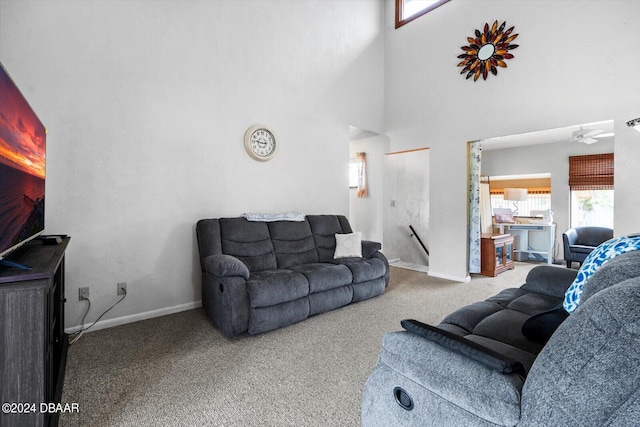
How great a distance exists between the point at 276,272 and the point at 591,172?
627 centimetres

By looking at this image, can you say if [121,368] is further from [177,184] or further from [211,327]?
[177,184]

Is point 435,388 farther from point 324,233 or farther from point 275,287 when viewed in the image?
point 324,233

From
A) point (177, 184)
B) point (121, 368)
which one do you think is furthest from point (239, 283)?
point (177, 184)

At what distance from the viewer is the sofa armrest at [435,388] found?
85cm

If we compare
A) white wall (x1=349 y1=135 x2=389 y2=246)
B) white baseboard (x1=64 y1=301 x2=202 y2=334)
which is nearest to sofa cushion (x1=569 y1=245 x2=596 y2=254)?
white wall (x1=349 y1=135 x2=389 y2=246)

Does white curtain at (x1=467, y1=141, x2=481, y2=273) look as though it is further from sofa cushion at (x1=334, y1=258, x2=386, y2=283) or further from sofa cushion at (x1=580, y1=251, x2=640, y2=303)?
sofa cushion at (x1=580, y1=251, x2=640, y2=303)

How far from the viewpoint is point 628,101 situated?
317 centimetres

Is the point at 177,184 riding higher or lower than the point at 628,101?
lower

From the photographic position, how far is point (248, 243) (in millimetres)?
3264

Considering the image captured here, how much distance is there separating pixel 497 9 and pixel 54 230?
18.3ft

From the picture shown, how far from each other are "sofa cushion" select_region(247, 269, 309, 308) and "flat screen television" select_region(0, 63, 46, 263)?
58.1 inches

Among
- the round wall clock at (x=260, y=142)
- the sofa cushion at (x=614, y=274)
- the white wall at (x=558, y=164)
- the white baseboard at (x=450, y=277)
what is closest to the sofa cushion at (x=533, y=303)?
the sofa cushion at (x=614, y=274)

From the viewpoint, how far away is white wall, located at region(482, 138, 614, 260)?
581 cm

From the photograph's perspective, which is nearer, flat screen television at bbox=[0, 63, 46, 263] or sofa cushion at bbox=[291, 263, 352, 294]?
flat screen television at bbox=[0, 63, 46, 263]
